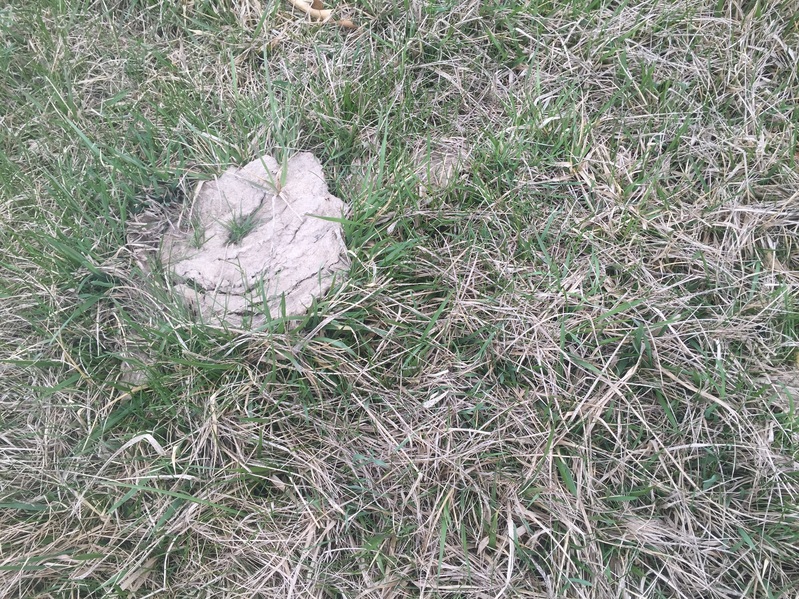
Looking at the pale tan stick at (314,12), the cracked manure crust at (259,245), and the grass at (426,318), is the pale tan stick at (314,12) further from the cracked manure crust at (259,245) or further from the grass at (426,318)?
the cracked manure crust at (259,245)

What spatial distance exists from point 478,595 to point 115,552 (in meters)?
0.90

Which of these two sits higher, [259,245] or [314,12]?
[314,12]

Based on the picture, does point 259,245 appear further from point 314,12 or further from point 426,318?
point 314,12

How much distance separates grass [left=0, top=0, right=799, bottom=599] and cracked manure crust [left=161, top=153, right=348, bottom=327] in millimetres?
70

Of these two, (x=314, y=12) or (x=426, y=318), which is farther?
(x=314, y=12)

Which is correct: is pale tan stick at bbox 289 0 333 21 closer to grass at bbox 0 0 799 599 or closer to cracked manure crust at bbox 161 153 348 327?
grass at bbox 0 0 799 599

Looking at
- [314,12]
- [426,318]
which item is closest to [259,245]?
[426,318]

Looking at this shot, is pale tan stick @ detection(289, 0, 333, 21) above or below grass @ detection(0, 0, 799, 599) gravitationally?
above

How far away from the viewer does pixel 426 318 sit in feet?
5.62

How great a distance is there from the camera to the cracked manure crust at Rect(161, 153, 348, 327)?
1696 millimetres

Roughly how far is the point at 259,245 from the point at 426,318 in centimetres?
54

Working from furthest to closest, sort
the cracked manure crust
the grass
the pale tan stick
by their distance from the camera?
the pale tan stick, the cracked manure crust, the grass

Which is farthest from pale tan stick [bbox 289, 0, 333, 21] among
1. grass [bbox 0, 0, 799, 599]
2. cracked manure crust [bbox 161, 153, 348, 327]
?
cracked manure crust [bbox 161, 153, 348, 327]

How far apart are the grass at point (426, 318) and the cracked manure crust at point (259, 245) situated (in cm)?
7
